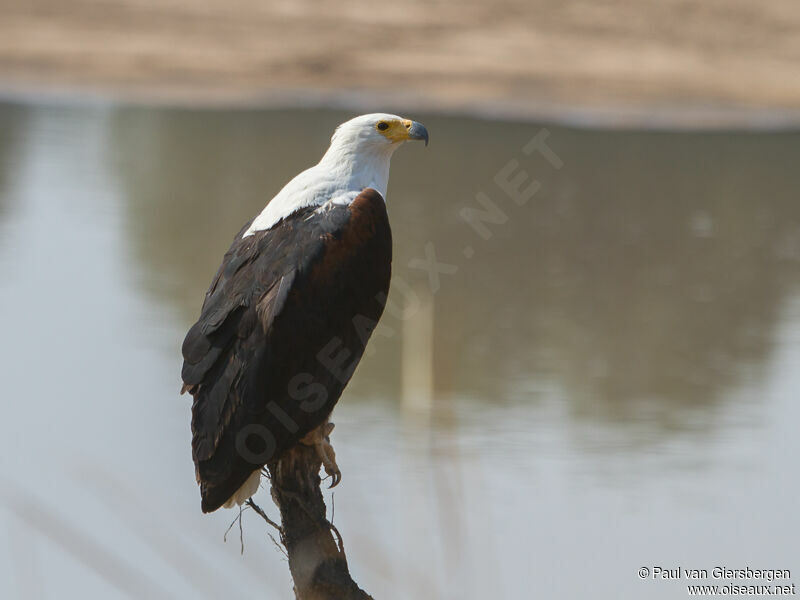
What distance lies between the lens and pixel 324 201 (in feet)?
13.0

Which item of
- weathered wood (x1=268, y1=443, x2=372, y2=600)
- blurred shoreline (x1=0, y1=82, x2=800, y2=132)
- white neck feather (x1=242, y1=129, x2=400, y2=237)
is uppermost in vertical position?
blurred shoreline (x1=0, y1=82, x2=800, y2=132)

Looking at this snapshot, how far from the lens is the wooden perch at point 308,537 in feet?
10.6

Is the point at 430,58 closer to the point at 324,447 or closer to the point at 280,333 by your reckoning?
the point at 324,447

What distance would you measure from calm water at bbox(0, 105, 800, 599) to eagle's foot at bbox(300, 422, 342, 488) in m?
0.20

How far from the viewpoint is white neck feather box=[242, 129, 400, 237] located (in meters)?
3.94

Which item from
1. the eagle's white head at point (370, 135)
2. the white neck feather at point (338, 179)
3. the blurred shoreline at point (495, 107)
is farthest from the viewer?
the blurred shoreline at point (495, 107)

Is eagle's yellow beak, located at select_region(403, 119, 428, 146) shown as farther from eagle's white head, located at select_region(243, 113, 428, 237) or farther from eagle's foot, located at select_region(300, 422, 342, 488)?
eagle's foot, located at select_region(300, 422, 342, 488)

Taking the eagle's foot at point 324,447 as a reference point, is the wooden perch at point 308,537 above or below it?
below

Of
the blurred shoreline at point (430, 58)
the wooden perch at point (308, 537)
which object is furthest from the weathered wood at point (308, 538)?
the blurred shoreline at point (430, 58)
